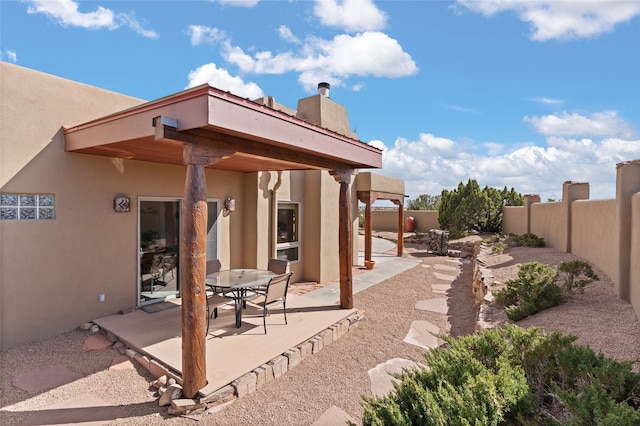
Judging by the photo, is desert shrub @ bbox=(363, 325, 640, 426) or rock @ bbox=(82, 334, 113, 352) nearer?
desert shrub @ bbox=(363, 325, 640, 426)

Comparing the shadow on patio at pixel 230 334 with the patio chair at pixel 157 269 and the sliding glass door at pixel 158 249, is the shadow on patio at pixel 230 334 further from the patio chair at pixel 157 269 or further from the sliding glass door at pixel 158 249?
the patio chair at pixel 157 269

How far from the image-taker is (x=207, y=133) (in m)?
3.73

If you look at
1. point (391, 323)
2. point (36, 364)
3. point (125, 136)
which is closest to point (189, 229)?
point (125, 136)

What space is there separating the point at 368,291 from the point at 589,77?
9.10m

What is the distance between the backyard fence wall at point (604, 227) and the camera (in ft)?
16.1

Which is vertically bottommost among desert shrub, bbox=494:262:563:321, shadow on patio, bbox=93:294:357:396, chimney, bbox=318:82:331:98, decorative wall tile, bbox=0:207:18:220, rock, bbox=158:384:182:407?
rock, bbox=158:384:182:407

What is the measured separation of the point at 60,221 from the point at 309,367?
456 centimetres

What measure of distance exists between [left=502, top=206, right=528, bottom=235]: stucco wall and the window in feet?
37.6

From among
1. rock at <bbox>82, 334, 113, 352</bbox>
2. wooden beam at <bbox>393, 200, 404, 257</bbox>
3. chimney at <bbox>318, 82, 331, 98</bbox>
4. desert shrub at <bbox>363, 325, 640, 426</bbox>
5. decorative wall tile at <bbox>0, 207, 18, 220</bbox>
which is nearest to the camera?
desert shrub at <bbox>363, 325, 640, 426</bbox>

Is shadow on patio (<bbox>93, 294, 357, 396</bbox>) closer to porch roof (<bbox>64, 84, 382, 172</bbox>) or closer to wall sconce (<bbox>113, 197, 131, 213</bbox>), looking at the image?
wall sconce (<bbox>113, 197, 131, 213</bbox>)

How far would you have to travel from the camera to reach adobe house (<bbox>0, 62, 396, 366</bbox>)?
11.7 ft

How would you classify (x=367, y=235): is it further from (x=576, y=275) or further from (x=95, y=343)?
(x=95, y=343)

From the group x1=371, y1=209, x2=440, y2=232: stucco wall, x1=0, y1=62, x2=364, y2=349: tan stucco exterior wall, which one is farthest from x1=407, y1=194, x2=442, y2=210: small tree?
x1=0, y1=62, x2=364, y2=349: tan stucco exterior wall

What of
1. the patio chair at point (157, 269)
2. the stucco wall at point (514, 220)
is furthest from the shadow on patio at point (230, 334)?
the stucco wall at point (514, 220)
